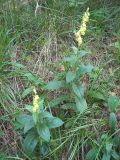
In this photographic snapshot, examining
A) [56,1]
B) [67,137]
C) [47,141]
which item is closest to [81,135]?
[67,137]

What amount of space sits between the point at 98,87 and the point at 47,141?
2.19 ft

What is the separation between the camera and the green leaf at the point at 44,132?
2549 mm

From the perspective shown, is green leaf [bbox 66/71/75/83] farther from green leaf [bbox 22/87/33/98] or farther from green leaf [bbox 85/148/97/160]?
green leaf [bbox 85/148/97/160]

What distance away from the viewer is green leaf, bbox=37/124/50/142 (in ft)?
8.36

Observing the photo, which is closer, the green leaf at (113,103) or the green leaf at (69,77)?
the green leaf at (69,77)

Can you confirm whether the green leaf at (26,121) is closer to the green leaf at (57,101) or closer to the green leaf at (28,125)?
the green leaf at (28,125)

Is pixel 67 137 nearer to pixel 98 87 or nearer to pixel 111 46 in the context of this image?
pixel 98 87

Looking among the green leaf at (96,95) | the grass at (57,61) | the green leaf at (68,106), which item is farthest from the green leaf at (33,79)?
the green leaf at (96,95)

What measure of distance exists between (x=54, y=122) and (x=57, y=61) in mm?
723

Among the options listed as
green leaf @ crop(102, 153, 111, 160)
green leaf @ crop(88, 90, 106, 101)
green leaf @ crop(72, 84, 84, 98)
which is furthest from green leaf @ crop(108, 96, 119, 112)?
green leaf @ crop(102, 153, 111, 160)

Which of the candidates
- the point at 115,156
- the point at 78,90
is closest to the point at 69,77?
the point at 78,90

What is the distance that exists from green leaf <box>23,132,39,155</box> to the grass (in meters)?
0.07

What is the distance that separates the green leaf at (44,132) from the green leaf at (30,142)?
0.08 metres

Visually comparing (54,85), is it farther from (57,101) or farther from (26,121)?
(26,121)
